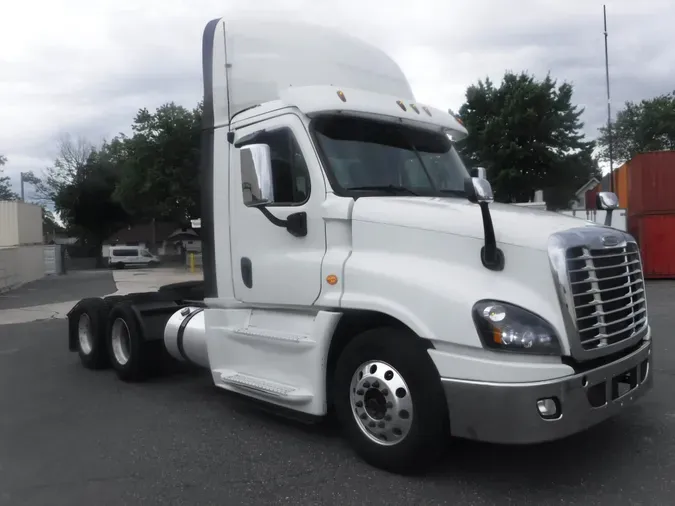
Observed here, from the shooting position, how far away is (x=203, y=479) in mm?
4258

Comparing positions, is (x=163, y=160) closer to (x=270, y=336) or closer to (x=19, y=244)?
(x=19, y=244)

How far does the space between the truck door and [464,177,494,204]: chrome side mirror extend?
3.88 feet

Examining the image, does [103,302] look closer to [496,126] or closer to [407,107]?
[407,107]

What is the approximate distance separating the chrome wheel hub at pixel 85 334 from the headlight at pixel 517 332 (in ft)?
19.0

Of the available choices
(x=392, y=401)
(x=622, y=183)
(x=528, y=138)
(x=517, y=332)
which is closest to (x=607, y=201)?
(x=517, y=332)

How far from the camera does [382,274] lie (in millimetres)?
4098

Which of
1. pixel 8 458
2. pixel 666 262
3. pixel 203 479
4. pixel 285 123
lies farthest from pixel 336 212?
pixel 666 262

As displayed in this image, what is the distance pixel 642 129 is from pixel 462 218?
215 feet

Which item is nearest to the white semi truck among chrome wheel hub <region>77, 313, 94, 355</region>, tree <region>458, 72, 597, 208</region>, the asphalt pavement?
chrome wheel hub <region>77, 313, 94, 355</region>

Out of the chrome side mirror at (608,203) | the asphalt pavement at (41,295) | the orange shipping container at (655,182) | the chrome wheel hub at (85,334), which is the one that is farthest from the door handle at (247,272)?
the orange shipping container at (655,182)

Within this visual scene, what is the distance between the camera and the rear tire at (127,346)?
687 cm

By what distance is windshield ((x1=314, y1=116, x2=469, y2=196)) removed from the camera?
15.1ft

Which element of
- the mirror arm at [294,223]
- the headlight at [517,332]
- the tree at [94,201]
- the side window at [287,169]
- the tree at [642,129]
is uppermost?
the tree at [642,129]

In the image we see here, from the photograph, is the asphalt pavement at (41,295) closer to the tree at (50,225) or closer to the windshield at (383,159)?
the windshield at (383,159)
